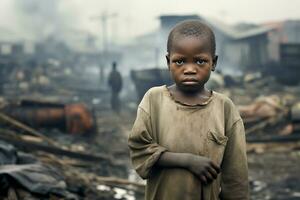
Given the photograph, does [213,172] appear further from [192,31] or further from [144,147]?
[192,31]

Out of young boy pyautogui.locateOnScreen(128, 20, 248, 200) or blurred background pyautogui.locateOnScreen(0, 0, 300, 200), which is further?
blurred background pyautogui.locateOnScreen(0, 0, 300, 200)

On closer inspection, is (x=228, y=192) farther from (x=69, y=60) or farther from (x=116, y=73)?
(x=69, y=60)

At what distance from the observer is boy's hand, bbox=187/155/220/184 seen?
198cm

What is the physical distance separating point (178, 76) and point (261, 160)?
771 cm

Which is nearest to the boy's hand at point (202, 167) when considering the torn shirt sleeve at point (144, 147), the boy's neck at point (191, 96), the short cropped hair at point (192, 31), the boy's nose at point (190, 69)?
the torn shirt sleeve at point (144, 147)

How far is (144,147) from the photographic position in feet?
6.70

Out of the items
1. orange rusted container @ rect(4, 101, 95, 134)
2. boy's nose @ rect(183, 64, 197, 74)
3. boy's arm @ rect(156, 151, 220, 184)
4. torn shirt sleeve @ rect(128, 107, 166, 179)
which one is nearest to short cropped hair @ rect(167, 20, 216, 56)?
boy's nose @ rect(183, 64, 197, 74)

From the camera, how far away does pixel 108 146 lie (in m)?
10.3

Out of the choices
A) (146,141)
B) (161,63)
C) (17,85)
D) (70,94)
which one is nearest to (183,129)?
(146,141)

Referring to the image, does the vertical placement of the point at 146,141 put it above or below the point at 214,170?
above

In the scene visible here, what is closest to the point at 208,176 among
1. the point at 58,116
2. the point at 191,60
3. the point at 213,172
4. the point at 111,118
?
the point at 213,172

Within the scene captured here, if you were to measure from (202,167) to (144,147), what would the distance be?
30 centimetres

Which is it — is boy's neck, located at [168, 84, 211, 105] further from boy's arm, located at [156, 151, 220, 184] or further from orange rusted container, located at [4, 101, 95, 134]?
orange rusted container, located at [4, 101, 95, 134]

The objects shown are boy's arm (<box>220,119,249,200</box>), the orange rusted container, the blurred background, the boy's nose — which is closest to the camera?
the boy's nose
